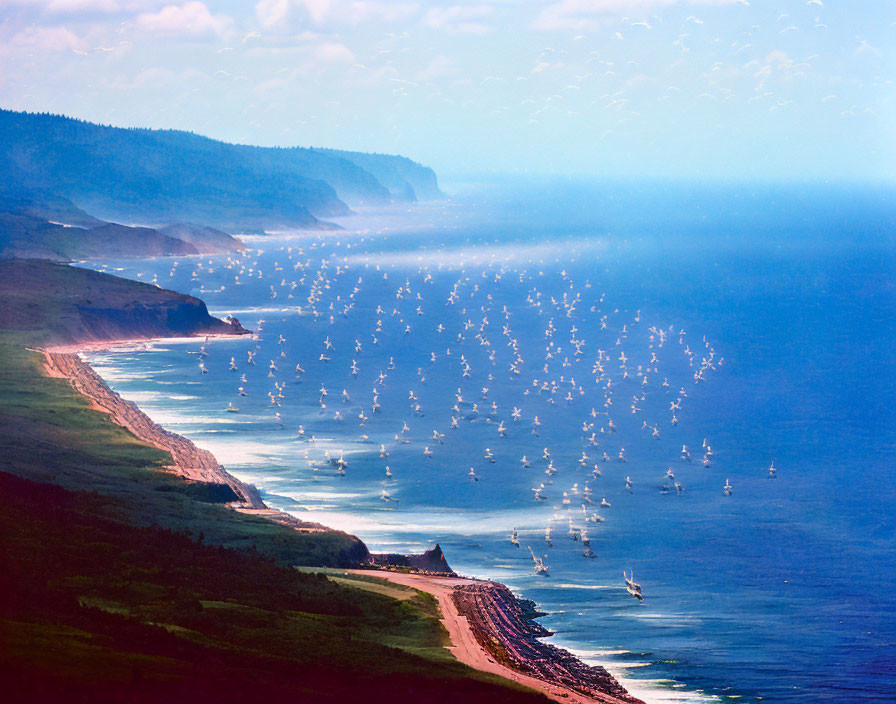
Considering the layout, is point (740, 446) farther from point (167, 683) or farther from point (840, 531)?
point (167, 683)

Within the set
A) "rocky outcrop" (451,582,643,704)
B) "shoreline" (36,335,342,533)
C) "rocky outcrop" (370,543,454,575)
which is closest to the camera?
"rocky outcrop" (451,582,643,704)

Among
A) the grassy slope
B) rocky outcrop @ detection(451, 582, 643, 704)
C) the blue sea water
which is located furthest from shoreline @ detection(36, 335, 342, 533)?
rocky outcrop @ detection(451, 582, 643, 704)

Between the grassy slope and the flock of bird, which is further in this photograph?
the flock of bird

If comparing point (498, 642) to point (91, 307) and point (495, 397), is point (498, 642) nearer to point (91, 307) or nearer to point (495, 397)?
point (495, 397)

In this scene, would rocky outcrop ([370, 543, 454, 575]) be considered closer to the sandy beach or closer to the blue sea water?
the sandy beach

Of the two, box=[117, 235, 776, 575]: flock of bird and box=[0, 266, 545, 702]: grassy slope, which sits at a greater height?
box=[117, 235, 776, 575]: flock of bird

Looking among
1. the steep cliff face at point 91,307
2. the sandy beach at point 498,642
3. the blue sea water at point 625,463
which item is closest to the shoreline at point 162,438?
the blue sea water at point 625,463
